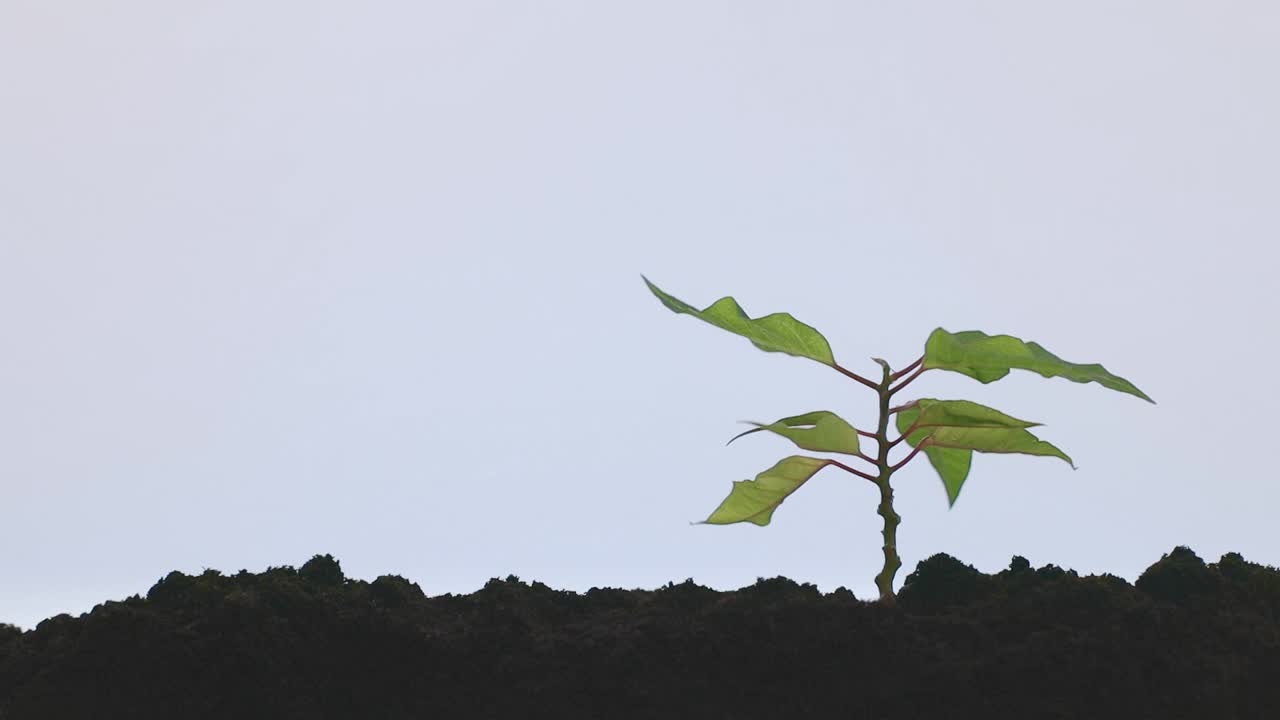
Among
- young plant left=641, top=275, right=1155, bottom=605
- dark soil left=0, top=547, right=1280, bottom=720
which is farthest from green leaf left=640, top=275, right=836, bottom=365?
dark soil left=0, top=547, right=1280, bottom=720

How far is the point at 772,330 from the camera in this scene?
1645 millimetres

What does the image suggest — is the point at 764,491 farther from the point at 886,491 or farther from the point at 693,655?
the point at 693,655

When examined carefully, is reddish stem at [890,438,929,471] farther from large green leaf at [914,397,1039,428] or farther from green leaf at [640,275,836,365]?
green leaf at [640,275,836,365]

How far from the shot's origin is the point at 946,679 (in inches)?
53.1

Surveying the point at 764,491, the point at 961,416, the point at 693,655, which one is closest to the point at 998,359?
the point at 961,416

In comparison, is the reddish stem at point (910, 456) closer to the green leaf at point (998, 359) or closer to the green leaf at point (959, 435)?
the green leaf at point (959, 435)

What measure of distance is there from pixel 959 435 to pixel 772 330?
380mm

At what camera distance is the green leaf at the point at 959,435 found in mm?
1649

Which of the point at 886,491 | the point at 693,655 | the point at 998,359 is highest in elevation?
the point at 998,359

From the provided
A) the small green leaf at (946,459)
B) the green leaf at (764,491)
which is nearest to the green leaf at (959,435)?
the small green leaf at (946,459)

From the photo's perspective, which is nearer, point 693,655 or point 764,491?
point 693,655

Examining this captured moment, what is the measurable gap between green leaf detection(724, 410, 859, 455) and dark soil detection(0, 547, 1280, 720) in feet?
0.72

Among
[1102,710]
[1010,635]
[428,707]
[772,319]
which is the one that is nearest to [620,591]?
[428,707]

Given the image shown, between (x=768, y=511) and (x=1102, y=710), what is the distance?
0.58 m
